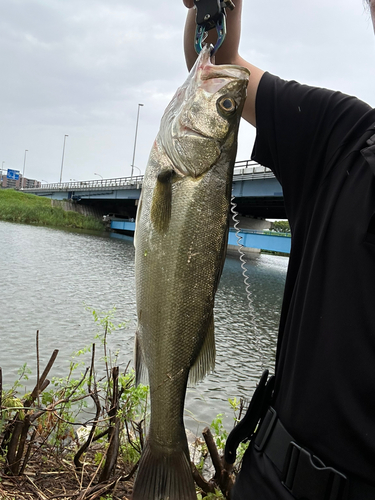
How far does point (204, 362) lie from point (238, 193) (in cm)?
2250

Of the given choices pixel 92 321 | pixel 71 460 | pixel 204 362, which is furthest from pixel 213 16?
pixel 92 321

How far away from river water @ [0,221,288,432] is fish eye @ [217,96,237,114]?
2541mm

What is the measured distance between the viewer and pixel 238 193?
24.0m

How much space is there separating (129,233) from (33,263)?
3089 cm

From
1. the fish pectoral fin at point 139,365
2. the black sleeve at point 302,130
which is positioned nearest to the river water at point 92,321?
the fish pectoral fin at point 139,365

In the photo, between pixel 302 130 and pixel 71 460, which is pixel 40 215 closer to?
pixel 71 460

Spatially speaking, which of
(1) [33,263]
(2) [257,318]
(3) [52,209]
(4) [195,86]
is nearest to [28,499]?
(4) [195,86]

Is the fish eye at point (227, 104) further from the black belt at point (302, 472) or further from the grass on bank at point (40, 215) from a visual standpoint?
the grass on bank at point (40, 215)

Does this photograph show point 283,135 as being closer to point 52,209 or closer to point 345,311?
point 345,311

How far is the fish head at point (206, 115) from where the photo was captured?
2061 millimetres

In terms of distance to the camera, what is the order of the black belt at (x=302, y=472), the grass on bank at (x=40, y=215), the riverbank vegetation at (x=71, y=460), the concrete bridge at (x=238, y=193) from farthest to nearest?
the grass on bank at (x=40, y=215)
the concrete bridge at (x=238, y=193)
the riverbank vegetation at (x=71, y=460)
the black belt at (x=302, y=472)

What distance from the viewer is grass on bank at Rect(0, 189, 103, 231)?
41.2m

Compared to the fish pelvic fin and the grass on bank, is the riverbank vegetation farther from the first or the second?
the grass on bank

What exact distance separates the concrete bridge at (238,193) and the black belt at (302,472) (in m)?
10.1
